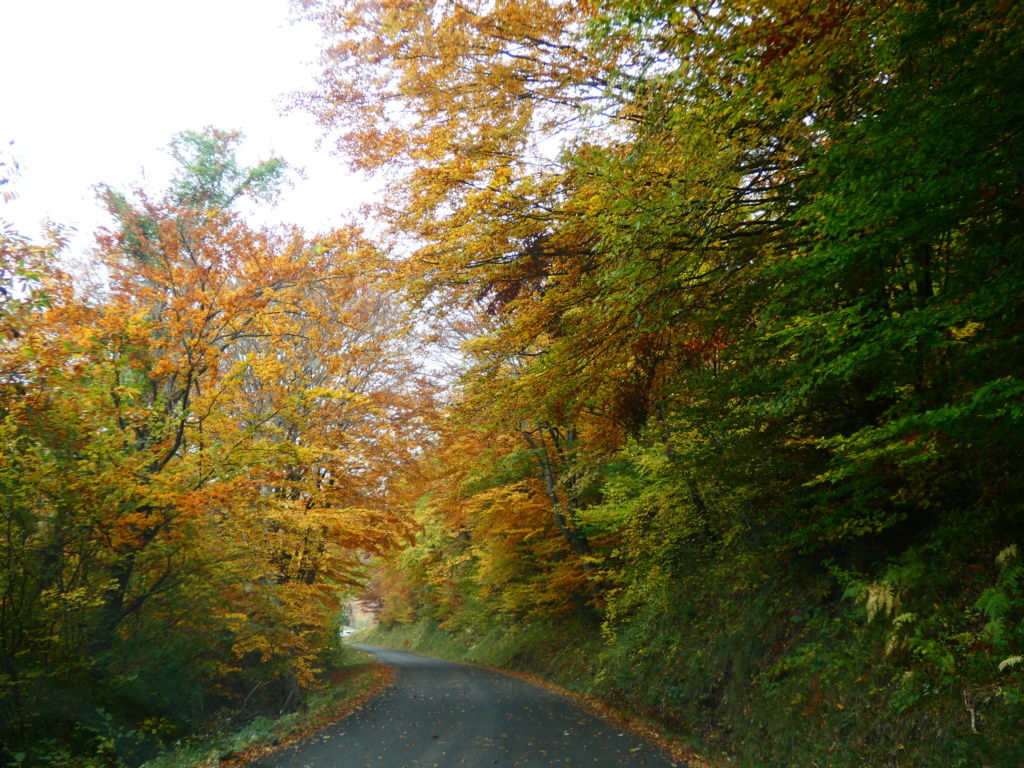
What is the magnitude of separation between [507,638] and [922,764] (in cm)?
1944

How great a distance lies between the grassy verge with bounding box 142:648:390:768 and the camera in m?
8.01

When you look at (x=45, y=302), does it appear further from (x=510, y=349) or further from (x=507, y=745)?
(x=507, y=745)

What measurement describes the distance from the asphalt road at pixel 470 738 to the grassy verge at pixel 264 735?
14.3 inches

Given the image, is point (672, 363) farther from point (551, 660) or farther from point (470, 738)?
point (551, 660)

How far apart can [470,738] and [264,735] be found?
10.6 ft

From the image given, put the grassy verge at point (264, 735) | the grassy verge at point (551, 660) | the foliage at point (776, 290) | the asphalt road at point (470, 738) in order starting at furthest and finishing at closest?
the grassy verge at point (551, 660), the grassy verge at point (264, 735), the asphalt road at point (470, 738), the foliage at point (776, 290)

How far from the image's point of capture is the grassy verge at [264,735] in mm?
8008

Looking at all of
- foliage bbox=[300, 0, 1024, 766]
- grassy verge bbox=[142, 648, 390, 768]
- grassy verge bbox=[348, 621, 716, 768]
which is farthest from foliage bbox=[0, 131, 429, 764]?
grassy verge bbox=[348, 621, 716, 768]

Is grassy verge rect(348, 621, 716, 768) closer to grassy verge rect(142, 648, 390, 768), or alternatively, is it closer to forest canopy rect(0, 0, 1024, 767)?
forest canopy rect(0, 0, 1024, 767)

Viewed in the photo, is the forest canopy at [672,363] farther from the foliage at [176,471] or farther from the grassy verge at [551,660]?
the grassy verge at [551,660]

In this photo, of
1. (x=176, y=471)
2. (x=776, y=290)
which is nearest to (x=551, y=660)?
(x=176, y=471)

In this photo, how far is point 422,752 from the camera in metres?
8.19

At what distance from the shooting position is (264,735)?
946 centimetres

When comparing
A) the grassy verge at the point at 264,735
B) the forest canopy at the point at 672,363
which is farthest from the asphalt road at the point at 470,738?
the forest canopy at the point at 672,363
